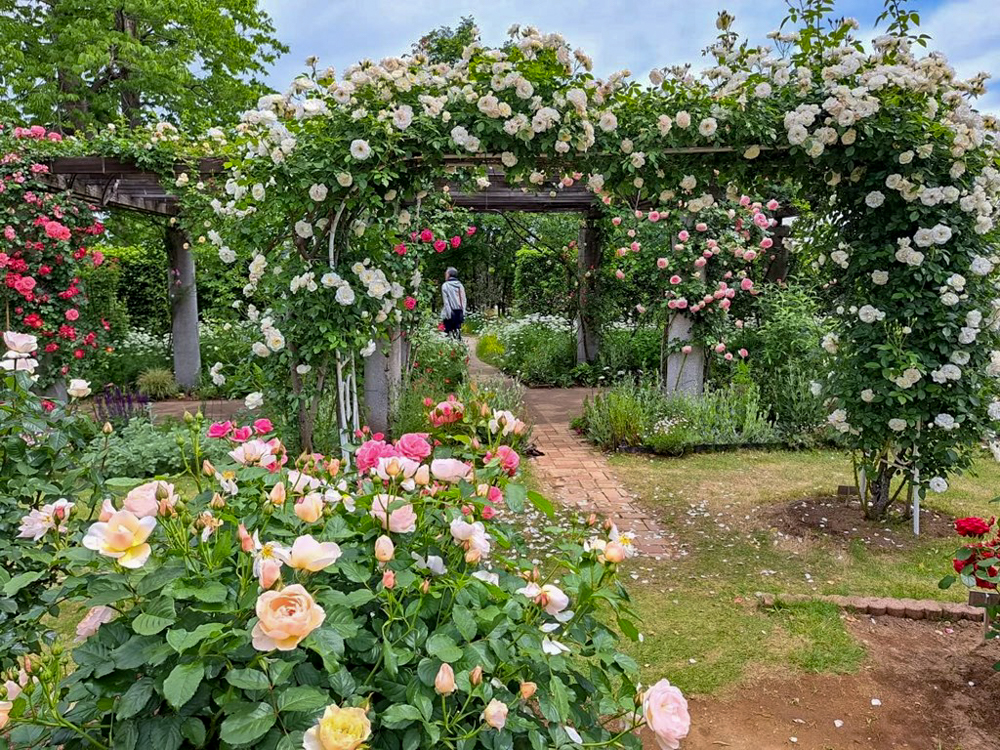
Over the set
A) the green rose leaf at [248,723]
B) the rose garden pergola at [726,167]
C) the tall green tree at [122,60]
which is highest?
the tall green tree at [122,60]

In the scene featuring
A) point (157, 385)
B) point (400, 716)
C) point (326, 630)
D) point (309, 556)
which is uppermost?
point (309, 556)

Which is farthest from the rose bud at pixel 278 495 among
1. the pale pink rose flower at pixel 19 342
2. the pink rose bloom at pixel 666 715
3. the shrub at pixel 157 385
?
the shrub at pixel 157 385

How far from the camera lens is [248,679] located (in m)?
Result: 0.89

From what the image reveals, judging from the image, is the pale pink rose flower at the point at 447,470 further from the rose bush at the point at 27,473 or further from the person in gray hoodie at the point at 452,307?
the person in gray hoodie at the point at 452,307

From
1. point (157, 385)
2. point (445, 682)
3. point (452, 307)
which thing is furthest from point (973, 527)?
point (157, 385)

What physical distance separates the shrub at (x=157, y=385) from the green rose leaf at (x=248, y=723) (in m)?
7.87

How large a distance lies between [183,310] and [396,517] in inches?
311

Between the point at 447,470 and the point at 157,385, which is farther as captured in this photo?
the point at 157,385

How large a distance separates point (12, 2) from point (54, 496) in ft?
44.3

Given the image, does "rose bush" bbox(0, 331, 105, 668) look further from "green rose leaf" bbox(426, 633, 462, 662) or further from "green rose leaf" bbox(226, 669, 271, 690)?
"green rose leaf" bbox(426, 633, 462, 662)

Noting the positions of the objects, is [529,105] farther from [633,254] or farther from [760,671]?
[633,254]

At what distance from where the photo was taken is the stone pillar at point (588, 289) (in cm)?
902

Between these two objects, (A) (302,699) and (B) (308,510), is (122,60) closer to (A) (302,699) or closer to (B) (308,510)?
(B) (308,510)

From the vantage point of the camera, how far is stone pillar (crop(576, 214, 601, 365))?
902 cm
